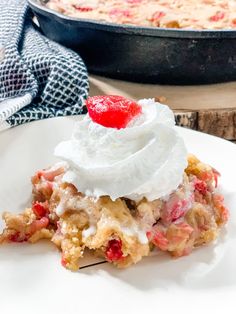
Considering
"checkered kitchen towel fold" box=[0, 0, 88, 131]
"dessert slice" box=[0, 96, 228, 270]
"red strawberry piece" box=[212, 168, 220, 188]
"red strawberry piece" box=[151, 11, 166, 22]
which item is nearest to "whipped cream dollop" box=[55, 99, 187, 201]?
"dessert slice" box=[0, 96, 228, 270]

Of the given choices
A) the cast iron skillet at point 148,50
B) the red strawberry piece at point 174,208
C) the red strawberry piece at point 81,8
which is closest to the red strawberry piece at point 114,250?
the red strawberry piece at point 174,208

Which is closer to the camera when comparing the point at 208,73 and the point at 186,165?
the point at 186,165

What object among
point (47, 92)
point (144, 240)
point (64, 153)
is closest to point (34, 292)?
point (144, 240)

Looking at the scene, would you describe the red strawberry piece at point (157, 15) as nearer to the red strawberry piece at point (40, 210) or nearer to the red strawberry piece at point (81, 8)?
the red strawberry piece at point (81, 8)

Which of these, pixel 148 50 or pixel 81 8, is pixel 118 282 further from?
pixel 81 8

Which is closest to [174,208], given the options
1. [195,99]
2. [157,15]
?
[195,99]

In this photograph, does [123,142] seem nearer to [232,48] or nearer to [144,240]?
[144,240]

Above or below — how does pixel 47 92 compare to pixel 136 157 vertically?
below
